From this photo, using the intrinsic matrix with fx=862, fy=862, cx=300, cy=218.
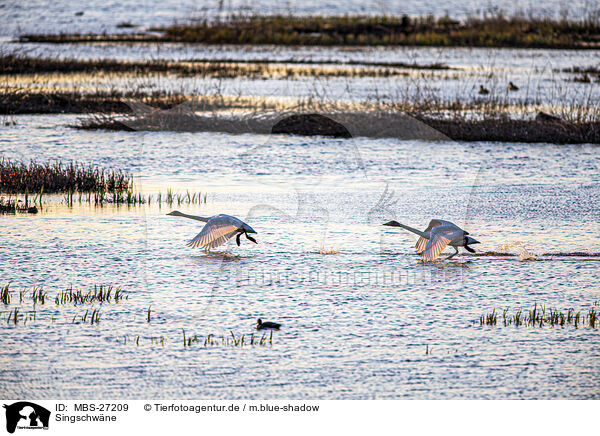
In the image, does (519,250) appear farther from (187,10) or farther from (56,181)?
(187,10)

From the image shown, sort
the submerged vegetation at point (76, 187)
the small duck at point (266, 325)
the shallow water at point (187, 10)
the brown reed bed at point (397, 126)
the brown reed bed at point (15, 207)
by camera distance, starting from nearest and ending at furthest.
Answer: the small duck at point (266, 325), the brown reed bed at point (15, 207), the submerged vegetation at point (76, 187), the brown reed bed at point (397, 126), the shallow water at point (187, 10)

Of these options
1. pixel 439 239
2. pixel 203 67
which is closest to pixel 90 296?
pixel 439 239

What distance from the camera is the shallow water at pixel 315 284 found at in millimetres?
5703

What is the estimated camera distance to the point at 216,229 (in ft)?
27.2

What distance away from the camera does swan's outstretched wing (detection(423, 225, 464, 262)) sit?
8.06m

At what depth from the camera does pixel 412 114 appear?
17438mm

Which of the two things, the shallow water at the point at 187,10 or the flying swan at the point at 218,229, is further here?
the shallow water at the point at 187,10

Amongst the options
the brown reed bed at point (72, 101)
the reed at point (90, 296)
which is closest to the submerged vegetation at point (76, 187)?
the reed at point (90, 296)

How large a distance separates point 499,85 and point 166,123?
35.0 ft

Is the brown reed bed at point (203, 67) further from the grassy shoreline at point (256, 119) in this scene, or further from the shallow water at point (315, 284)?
the shallow water at point (315, 284)

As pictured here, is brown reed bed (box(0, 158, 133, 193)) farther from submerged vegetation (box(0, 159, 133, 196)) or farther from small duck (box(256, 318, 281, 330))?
small duck (box(256, 318, 281, 330))

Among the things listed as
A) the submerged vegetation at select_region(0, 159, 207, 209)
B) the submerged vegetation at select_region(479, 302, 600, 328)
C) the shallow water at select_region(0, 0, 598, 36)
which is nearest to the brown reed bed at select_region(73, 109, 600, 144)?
the submerged vegetation at select_region(0, 159, 207, 209)
